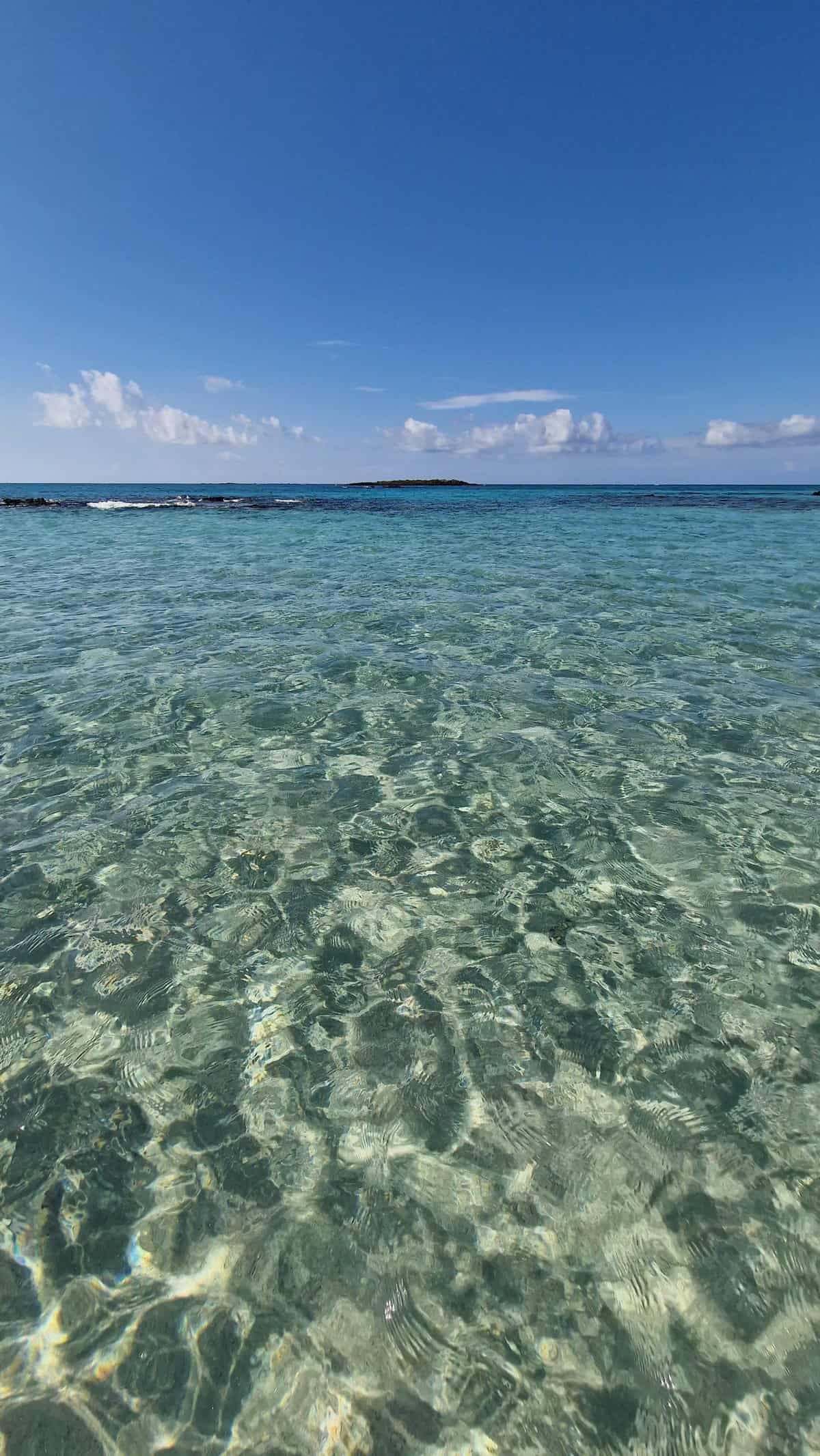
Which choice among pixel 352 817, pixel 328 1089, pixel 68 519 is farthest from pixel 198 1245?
pixel 68 519

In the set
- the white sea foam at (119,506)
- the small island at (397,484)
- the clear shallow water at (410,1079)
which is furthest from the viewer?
the small island at (397,484)

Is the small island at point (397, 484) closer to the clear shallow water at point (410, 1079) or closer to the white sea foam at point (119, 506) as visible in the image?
the white sea foam at point (119, 506)

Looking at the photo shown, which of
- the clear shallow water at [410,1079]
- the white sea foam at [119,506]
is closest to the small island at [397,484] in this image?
the white sea foam at [119,506]

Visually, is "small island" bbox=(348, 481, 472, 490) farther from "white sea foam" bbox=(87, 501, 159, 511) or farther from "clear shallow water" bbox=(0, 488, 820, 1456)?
"clear shallow water" bbox=(0, 488, 820, 1456)

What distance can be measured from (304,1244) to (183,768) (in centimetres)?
531

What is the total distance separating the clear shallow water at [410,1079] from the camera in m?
2.44

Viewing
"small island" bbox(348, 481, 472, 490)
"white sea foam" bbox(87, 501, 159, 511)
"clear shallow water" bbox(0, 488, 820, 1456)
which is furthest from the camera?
"small island" bbox(348, 481, 472, 490)

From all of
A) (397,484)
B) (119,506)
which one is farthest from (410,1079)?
(397,484)

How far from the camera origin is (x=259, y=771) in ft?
23.8

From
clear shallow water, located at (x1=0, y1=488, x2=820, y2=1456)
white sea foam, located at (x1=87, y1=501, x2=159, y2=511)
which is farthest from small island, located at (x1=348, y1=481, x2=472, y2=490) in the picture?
clear shallow water, located at (x1=0, y1=488, x2=820, y2=1456)

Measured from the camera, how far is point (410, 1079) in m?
3.61

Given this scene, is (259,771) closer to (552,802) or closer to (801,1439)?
(552,802)

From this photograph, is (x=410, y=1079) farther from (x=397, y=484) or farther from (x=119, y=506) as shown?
(x=397, y=484)

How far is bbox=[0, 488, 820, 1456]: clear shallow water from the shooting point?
2.44 m
